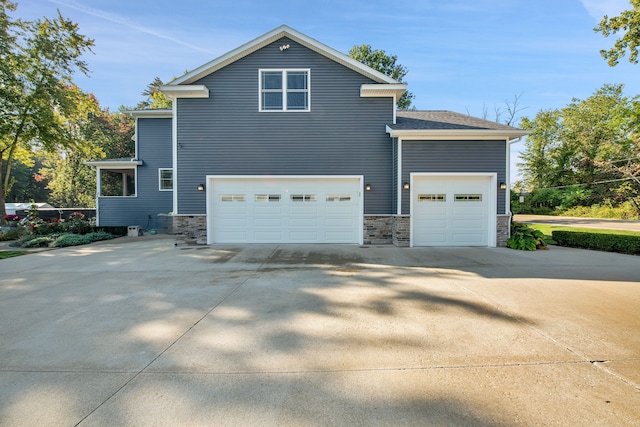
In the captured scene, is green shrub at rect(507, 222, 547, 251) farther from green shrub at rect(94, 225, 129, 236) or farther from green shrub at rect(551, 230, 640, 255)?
green shrub at rect(94, 225, 129, 236)

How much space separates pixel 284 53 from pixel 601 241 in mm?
11916

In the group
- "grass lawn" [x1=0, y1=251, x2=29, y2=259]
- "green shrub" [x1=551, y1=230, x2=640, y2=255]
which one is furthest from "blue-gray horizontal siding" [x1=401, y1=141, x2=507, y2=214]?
"grass lawn" [x1=0, y1=251, x2=29, y2=259]

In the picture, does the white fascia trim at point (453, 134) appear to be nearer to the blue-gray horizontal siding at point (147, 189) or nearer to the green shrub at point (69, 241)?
the blue-gray horizontal siding at point (147, 189)

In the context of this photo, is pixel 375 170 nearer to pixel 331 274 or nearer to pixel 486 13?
pixel 331 274

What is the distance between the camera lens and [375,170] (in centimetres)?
1098

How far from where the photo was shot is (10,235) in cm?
1399

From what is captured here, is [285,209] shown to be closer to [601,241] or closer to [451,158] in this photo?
[451,158]

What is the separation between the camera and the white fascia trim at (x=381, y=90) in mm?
10672

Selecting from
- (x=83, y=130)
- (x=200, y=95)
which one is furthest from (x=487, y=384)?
(x=83, y=130)

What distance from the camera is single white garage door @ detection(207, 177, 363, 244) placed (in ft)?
36.4

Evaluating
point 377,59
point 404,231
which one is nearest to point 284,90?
point 404,231

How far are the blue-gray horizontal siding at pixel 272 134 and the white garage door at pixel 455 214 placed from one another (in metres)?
1.23

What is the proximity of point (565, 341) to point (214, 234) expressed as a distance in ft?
33.1

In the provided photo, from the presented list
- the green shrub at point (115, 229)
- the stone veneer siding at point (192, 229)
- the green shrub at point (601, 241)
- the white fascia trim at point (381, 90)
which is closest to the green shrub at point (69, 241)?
the green shrub at point (115, 229)
